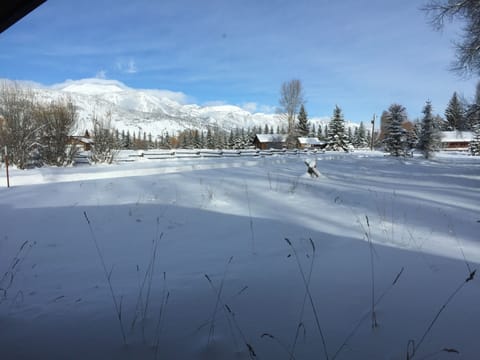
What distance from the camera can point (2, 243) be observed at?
12.4 feet

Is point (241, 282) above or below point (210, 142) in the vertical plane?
below

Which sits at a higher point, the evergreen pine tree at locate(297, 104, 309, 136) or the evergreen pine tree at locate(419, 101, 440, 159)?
the evergreen pine tree at locate(297, 104, 309, 136)

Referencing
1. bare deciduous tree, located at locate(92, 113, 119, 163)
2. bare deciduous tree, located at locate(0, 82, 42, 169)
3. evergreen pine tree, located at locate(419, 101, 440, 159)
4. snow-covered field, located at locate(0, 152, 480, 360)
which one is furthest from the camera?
evergreen pine tree, located at locate(419, 101, 440, 159)

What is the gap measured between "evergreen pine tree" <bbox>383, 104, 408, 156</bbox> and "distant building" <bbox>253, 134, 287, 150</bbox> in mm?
24031

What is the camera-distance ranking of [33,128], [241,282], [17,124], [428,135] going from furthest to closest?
[428,135] → [33,128] → [17,124] → [241,282]

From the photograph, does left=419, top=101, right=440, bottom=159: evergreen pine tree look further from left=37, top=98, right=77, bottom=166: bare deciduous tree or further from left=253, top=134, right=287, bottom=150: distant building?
left=37, top=98, right=77, bottom=166: bare deciduous tree

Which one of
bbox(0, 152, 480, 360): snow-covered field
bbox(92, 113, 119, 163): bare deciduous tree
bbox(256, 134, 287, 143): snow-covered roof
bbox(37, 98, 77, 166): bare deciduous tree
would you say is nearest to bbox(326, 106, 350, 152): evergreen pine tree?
bbox(256, 134, 287, 143): snow-covered roof

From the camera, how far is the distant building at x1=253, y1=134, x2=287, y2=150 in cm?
5572

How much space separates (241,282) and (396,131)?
32.5 metres

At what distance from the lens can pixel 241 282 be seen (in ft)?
8.34

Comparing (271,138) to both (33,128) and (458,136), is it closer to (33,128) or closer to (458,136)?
(458,136)

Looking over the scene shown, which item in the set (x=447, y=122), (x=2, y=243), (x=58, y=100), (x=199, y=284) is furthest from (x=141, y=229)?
(x=447, y=122)

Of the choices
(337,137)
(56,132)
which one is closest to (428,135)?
(337,137)

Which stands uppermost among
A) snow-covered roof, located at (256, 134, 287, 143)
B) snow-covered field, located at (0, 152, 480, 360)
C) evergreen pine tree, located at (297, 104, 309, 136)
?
evergreen pine tree, located at (297, 104, 309, 136)
